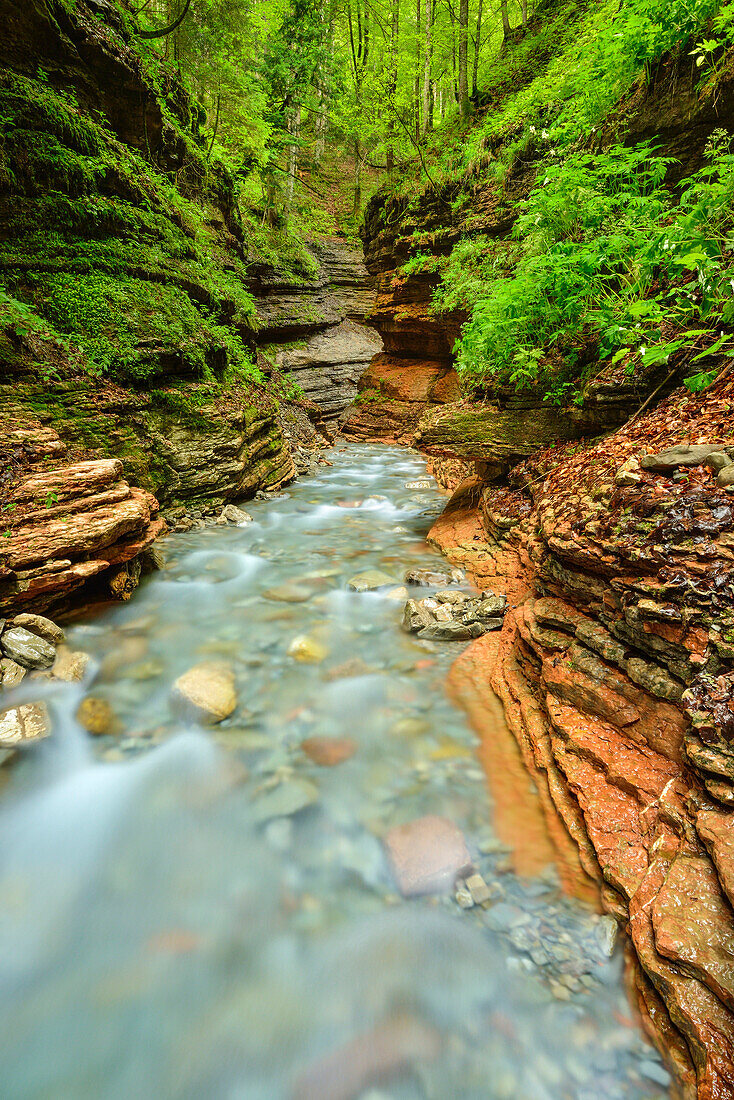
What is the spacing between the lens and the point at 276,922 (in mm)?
2064

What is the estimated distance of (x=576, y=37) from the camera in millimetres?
9102

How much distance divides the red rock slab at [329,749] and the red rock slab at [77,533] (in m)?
2.40

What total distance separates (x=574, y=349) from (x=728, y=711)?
12.0ft

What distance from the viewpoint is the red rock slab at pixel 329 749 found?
2.84m

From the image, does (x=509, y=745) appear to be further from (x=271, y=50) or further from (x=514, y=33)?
(x=271, y=50)

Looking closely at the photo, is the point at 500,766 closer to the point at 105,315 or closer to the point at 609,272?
the point at 609,272

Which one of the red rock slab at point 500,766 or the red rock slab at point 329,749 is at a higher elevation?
the red rock slab at point 500,766

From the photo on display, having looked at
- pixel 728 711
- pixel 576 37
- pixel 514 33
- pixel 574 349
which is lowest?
pixel 728 711

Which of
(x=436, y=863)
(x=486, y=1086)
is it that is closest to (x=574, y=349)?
(x=436, y=863)

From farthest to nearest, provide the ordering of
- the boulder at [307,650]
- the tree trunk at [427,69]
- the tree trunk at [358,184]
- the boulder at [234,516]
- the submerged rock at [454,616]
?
the tree trunk at [358,184] < the tree trunk at [427,69] < the boulder at [234,516] < the submerged rock at [454,616] < the boulder at [307,650]

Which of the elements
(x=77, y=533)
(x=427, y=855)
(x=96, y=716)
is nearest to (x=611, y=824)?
(x=427, y=855)

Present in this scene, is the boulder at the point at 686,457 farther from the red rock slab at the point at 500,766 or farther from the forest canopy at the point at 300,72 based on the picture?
the forest canopy at the point at 300,72

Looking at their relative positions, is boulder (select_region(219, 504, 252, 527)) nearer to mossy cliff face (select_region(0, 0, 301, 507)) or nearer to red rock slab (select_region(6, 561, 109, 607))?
mossy cliff face (select_region(0, 0, 301, 507))

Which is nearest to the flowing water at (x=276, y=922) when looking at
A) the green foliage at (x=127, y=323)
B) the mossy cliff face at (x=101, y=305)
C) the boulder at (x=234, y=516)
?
the mossy cliff face at (x=101, y=305)
